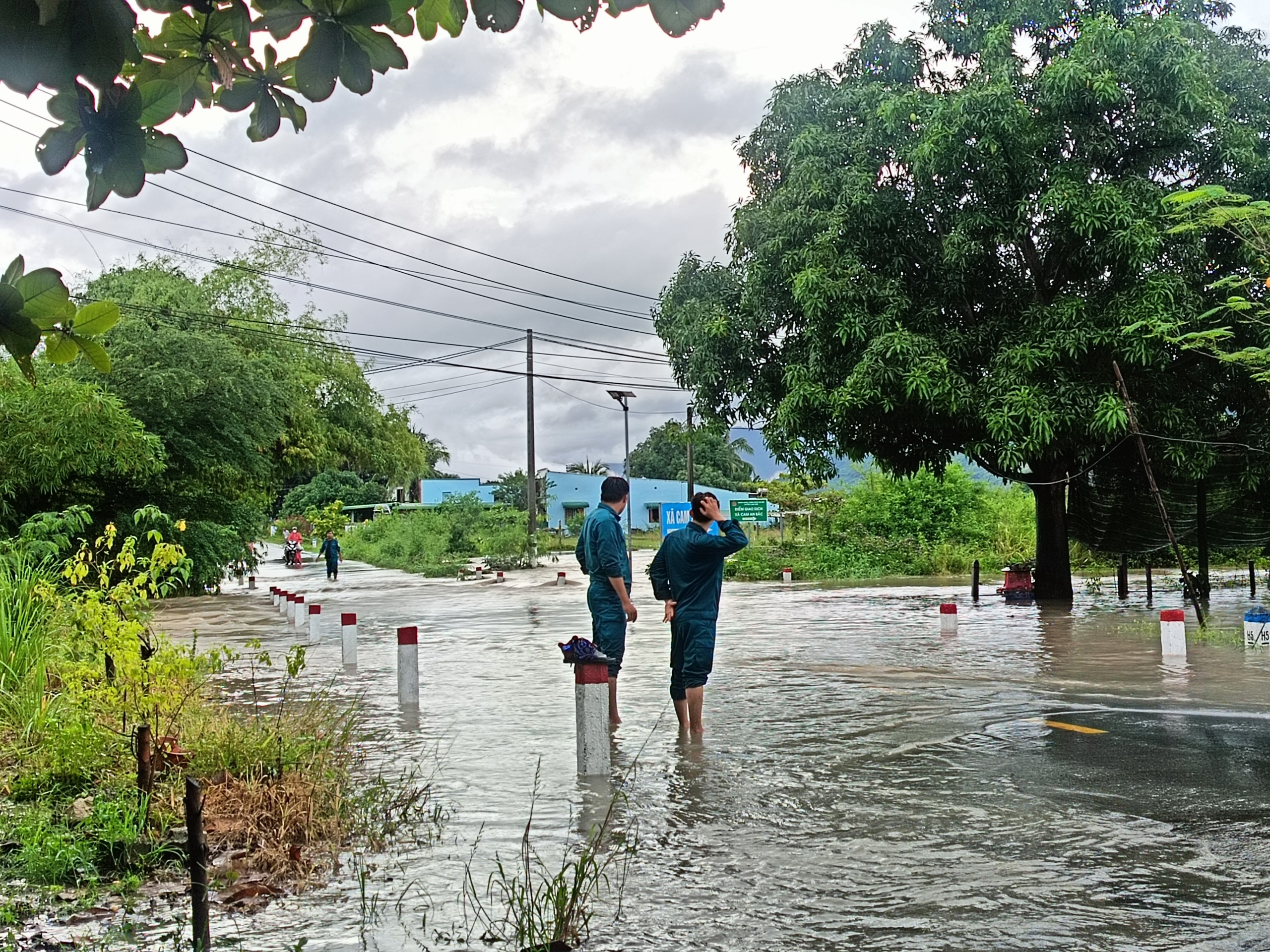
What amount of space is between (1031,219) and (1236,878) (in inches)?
596

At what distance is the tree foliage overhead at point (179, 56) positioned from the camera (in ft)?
7.19

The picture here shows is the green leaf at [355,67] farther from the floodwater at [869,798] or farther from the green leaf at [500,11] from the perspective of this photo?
the floodwater at [869,798]

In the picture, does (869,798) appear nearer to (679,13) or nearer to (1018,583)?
(679,13)

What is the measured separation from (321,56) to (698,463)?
94008 mm

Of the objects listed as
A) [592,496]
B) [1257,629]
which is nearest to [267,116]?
[1257,629]

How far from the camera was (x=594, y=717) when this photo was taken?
7887mm

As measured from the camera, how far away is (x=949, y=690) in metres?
11.7

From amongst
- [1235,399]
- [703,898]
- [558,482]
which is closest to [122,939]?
[703,898]

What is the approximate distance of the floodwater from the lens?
5035 millimetres

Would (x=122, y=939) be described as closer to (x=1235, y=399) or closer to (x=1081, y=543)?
(x=1235, y=399)

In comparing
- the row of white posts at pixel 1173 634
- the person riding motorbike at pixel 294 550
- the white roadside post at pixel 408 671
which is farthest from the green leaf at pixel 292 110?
the person riding motorbike at pixel 294 550

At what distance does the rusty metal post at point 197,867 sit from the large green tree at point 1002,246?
47.9 feet

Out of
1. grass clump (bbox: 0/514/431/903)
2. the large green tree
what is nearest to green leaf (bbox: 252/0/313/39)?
grass clump (bbox: 0/514/431/903)

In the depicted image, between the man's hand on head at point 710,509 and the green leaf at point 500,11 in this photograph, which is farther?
the man's hand on head at point 710,509
